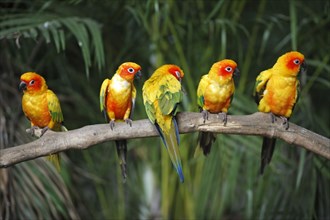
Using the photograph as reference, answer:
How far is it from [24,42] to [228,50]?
1.14 metres

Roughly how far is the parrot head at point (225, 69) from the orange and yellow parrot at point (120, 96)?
0.93 ft

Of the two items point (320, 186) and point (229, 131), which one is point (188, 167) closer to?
point (320, 186)

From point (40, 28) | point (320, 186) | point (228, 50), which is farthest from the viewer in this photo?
point (228, 50)

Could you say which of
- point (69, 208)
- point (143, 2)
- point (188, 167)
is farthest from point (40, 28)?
point (188, 167)

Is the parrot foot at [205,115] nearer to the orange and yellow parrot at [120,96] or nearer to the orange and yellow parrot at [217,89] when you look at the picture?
the orange and yellow parrot at [217,89]

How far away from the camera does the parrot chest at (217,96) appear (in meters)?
2.05

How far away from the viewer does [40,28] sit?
7.83ft

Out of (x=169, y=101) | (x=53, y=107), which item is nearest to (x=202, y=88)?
(x=169, y=101)

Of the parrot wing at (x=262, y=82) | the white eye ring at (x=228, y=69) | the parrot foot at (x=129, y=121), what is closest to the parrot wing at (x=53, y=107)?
the parrot foot at (x=129, y=121)

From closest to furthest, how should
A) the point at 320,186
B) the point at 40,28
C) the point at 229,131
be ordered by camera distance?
the point at 229,131
the point at 40,28
the point at 320,186

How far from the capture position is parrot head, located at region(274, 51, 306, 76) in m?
1.98

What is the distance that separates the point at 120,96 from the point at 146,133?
0.19 m

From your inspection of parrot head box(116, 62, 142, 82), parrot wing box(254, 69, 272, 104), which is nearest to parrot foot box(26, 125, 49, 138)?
parrot head box(116, 62, 142, 82)

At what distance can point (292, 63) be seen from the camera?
78.5 inches
